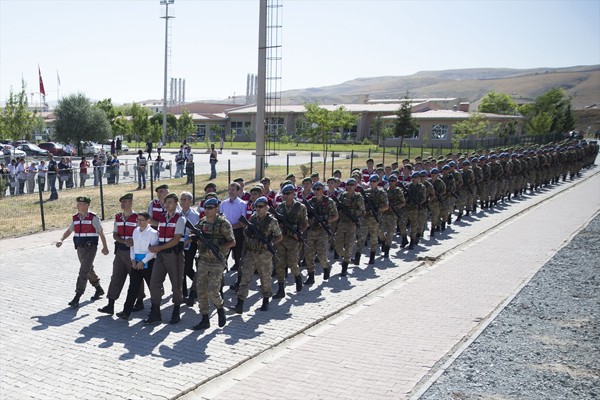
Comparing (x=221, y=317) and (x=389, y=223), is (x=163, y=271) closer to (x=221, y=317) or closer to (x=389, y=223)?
(x=221, y=317)

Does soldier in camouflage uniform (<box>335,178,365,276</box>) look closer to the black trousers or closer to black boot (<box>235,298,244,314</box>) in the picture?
black boot (<box>235,298,244,314</box>)

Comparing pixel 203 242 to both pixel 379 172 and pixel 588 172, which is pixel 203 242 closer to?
pixel 379 172

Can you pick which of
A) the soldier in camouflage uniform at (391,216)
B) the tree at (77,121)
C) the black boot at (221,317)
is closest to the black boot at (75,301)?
the black boot at (221,317)

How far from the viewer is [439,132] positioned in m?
60.2

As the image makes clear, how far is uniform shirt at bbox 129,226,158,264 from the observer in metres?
8.09

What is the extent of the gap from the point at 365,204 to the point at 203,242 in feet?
15.6

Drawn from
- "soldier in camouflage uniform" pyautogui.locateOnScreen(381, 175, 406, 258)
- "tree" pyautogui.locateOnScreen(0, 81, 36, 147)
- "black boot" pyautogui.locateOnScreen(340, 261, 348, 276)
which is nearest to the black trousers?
"black boot" pyautogui.locateOnScreen(340, 261, 348, 276)

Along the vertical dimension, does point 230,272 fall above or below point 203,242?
below

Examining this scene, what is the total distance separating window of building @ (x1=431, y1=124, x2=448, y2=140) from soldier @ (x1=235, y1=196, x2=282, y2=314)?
175 feet

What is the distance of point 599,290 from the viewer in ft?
32.6

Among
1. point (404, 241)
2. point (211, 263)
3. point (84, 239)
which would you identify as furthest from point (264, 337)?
point (404, 241)

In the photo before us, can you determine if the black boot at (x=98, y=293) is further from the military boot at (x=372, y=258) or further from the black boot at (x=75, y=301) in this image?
the military boot at (x=372, y=258)

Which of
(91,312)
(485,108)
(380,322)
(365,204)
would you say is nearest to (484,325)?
(380,322)

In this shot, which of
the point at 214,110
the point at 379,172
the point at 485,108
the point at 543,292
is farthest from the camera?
the point at 214,110
